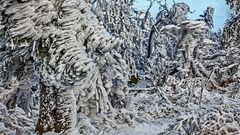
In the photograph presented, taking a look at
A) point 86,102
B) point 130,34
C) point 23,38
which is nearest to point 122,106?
point 86,102

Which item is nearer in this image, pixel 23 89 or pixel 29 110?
pixel 23 89

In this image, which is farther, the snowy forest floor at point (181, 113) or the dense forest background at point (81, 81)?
the snowy forest floor at point (181, 113)

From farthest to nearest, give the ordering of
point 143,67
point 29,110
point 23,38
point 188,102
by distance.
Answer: point 143,67
point 188,102
point 29,110
point 23,38

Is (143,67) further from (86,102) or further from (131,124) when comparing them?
(86,102)

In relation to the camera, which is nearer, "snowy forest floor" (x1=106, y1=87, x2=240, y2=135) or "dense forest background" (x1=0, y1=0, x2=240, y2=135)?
"dense forest background" (x1=0, y1=0, x2=240, y2=135)

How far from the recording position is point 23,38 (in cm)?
684

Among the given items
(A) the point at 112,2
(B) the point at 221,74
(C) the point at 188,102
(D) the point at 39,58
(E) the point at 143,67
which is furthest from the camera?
(E) the point at 143,67

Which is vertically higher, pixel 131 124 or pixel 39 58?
pixel 39 58

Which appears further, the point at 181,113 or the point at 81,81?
the point at 181,113

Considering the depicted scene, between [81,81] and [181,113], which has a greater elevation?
[81,81]

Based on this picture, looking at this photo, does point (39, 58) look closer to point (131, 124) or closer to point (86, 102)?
point (86, 102)

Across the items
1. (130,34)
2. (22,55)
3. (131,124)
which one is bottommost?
(131,124)

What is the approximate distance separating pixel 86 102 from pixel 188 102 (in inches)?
161

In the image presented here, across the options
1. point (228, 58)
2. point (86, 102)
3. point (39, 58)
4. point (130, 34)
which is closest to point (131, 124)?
point (86, 102)
